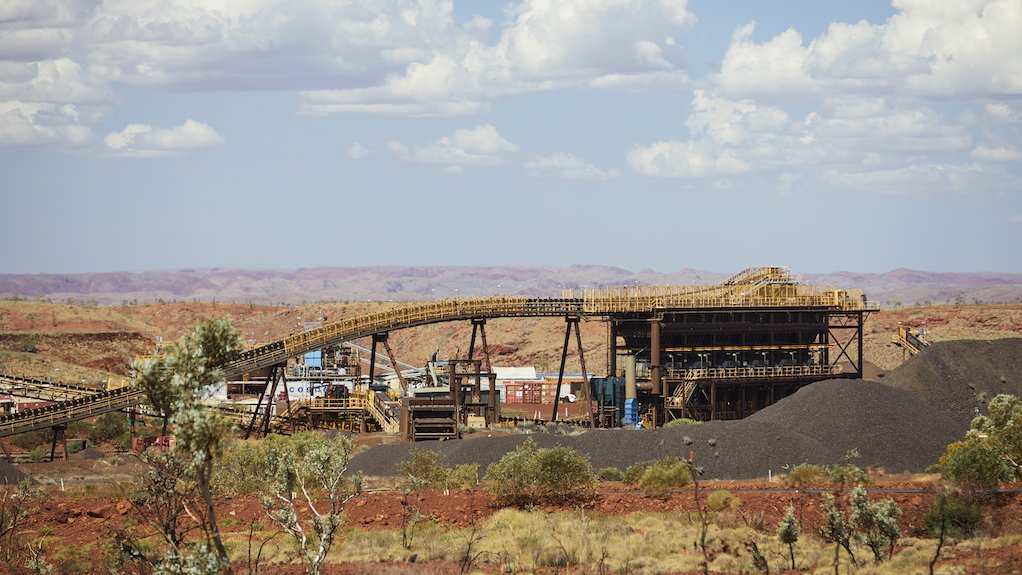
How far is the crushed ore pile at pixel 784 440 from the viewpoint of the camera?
133ft

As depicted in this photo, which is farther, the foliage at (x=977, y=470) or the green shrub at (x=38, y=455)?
the green shrub at (x=38, y=455)

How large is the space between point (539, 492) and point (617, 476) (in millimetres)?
5618

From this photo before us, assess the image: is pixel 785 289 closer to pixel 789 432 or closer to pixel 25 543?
pixel 789 432

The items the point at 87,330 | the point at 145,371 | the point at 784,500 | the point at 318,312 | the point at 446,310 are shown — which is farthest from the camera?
the point at 318,312

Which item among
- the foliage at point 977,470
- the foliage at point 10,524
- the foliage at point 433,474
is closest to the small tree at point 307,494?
the foliage at point 433,474

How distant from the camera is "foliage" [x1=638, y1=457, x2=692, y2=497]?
33781 millimetres

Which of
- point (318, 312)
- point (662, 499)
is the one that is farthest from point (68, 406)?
point (318, 312)

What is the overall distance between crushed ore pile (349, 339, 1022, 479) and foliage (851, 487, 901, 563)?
12988mm

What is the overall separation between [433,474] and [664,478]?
277 inches

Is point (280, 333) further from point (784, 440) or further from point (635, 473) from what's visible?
point (635, 473)

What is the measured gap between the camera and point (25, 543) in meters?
29.4

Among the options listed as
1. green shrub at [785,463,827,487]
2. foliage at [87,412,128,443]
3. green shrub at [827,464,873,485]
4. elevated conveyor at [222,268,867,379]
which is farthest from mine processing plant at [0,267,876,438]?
green shrub at [785,463,827,487]

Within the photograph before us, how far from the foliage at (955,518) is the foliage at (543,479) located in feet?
29.4

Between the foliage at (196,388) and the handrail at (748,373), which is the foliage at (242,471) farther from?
the handrail at (748,373)
